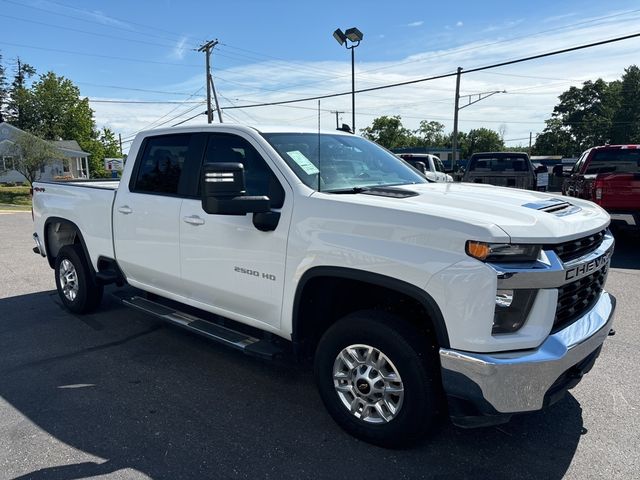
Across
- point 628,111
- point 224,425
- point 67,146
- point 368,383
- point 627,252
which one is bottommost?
point 224,425

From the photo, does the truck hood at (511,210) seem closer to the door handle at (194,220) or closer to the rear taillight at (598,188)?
the door handle at (194,220)

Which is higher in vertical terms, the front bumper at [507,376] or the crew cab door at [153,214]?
the crew cab door at [153,214]

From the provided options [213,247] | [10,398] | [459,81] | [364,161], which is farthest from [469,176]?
[459,81]

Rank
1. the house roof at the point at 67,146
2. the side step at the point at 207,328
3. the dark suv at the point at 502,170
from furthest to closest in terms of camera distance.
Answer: the house roof at the point at 67,146
the dark suv at the point at 502,170
the side step at the point at 207,328

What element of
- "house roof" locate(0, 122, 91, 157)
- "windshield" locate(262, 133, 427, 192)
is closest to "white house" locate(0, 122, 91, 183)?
"house roof" locate(0, 122, 91, 157)

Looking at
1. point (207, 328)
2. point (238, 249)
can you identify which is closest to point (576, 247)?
point (238, 249)

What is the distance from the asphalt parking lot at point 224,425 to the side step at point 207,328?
419mm

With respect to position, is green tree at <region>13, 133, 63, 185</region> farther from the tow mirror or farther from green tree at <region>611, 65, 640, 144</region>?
green tree at <region>611, 65, 640, 144</region>

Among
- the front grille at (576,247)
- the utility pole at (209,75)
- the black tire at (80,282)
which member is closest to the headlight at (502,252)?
the front grille at (576,247)

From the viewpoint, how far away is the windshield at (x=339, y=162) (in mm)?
3413

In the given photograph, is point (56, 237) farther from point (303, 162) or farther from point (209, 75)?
point (209, 75)

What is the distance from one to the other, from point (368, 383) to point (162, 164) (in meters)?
2.67

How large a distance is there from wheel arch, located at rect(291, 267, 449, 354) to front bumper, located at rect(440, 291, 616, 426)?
0.16 meters

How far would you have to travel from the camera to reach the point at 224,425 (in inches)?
128
